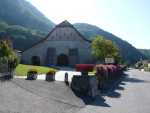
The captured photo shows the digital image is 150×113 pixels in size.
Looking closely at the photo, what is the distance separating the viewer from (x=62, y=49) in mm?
84500

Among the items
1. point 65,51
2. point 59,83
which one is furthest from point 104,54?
point 59,83

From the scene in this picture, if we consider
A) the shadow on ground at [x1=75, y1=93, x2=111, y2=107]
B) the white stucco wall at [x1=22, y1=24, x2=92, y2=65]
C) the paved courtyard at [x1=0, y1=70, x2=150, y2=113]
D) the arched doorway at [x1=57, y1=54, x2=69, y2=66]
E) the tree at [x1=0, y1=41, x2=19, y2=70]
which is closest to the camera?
the paved courtyard at [x1=0, y1=70, x2=150, y2=113]

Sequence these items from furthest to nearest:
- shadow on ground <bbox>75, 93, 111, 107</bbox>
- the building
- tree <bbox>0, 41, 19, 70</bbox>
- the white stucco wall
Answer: the building, the white stucco wall, tree <bbox>0, 41, 19, 70</bbox>, shadow on ground <bbox>75, 93, 111, 107</bbox>

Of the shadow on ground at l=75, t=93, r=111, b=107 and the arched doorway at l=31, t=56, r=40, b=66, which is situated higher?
the arched doorway at l=31, t=56, r=40, b=66

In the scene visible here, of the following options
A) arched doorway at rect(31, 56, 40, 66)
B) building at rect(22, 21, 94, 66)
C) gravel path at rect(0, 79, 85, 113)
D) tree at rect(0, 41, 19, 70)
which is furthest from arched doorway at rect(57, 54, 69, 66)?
gravel path at rect(0, 79, 85, 113)

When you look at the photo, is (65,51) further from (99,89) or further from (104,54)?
(99,89)

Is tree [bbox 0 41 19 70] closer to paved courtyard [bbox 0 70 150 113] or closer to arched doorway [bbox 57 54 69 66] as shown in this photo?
paved courtyard [bbox 0 70 150 113]

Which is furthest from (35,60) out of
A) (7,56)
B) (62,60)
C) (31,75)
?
(31,75)

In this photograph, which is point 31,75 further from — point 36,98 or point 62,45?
point 62,45

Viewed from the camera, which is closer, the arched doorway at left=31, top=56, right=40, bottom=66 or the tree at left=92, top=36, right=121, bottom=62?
the tree at left=92, top=36, right=121, bottom=62

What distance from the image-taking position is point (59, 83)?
2670cm

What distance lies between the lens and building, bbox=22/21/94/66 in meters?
83.7

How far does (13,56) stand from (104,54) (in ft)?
172

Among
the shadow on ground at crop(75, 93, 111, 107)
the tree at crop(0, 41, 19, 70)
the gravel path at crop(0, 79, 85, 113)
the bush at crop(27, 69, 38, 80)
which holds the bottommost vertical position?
the shadow on ground at crop(75, 93, 111, 107)
